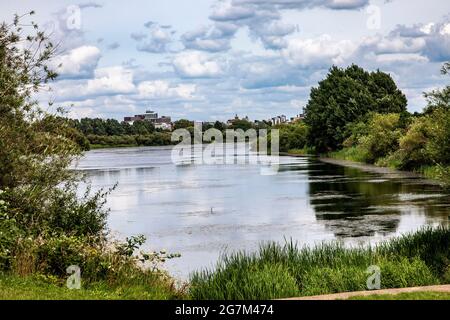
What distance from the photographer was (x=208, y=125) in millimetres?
192875

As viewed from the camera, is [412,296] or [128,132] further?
[128,132]

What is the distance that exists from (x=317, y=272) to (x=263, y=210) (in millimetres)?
18407

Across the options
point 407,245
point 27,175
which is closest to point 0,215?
point 27,175

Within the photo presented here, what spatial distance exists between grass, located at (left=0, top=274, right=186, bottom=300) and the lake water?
447cm

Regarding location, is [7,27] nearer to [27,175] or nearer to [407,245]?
[27,175]

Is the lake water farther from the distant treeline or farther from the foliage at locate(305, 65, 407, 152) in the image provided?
the distant treeline

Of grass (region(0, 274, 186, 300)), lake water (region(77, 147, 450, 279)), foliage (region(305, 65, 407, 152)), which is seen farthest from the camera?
foliage (region(305, 65, 407, 152))

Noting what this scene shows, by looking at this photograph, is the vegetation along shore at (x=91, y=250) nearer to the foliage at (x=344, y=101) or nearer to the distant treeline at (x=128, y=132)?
the foliage at (x=344, y=101)

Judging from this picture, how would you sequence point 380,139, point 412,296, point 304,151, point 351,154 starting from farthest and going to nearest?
point 304,151 < point 351,154 < point 380,139 < point 412,296

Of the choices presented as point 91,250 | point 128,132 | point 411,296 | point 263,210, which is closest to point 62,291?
point 91,250

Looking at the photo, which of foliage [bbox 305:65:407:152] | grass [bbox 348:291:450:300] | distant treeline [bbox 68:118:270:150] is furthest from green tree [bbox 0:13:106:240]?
distant treeline [bbox 68:118:270:150]

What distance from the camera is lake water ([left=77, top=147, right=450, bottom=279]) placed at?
24594mm

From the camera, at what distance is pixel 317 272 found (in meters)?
15.2

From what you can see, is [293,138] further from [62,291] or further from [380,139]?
[62,291]
